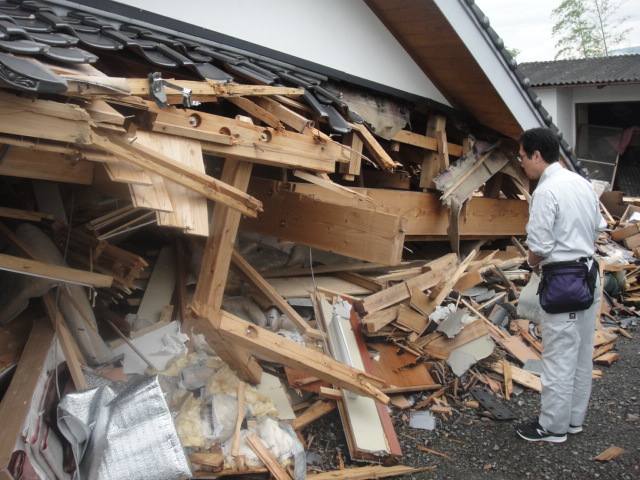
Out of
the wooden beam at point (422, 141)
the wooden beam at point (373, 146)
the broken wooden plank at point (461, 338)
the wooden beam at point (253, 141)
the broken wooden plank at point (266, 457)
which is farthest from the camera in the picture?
the wooden beam at point (422, 141)

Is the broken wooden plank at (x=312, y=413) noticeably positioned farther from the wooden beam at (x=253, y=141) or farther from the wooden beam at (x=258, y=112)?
the wooden beam at (x=258, y=112)

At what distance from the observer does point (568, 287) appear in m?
4.12

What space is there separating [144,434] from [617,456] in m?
3.64

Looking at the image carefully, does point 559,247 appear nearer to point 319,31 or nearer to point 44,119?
point 319,31

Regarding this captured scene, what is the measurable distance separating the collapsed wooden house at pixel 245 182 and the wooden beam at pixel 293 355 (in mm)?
16

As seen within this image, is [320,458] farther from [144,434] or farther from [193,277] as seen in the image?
[193,277]

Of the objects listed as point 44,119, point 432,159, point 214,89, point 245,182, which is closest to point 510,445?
point 245,182

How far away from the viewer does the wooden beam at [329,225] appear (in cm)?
482

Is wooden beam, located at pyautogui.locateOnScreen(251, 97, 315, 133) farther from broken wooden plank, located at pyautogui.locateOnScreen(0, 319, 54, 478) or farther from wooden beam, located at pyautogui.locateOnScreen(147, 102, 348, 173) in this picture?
broken wooden plank, located at pyautogui.locateOnScreen(0, 319, 54, 478)

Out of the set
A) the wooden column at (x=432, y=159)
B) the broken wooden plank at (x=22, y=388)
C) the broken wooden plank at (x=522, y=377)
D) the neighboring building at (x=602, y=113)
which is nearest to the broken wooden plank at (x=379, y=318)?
the broken wooden plank at (x=522, y=377)

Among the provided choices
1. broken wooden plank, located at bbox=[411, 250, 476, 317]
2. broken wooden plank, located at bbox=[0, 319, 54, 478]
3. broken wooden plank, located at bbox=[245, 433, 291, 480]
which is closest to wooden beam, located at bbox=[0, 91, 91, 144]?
broken wooden plank, located at bbox=[0, 319, 54, 478]

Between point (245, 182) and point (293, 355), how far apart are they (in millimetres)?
1315

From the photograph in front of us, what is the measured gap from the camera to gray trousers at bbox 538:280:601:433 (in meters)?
4.25

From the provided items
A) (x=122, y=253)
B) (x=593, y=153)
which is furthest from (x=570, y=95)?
(x=122, y=253)
